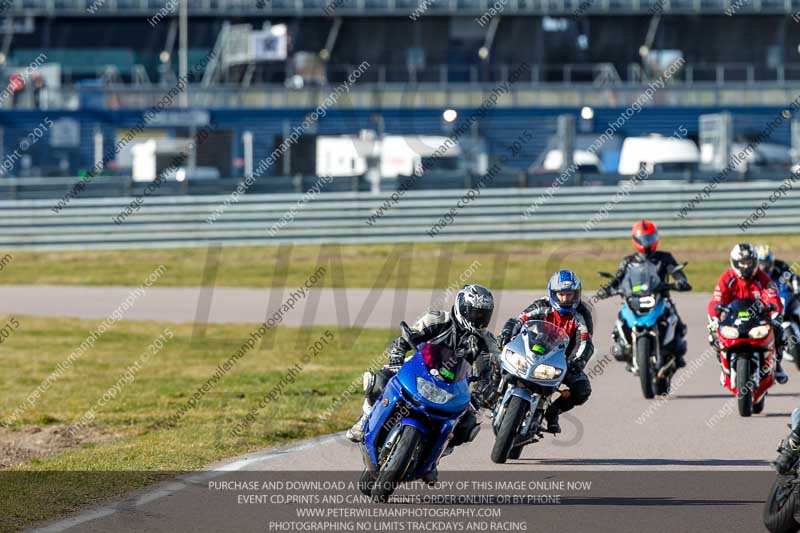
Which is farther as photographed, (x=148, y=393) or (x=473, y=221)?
(x=473, y=221)

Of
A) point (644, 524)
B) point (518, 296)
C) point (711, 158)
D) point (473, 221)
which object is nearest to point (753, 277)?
point (644, 524)

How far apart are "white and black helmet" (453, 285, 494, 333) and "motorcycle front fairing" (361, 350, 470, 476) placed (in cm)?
71

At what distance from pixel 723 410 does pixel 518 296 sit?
9590mm

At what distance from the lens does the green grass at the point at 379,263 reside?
80.1ft

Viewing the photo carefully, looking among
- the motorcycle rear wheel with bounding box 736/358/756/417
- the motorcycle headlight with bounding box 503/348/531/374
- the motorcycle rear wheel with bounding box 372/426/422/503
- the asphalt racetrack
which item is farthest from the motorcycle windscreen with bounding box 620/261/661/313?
the motorcycle rear wheel with bounding box 372/426/422/503

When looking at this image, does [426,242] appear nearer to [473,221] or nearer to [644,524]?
[473,221]

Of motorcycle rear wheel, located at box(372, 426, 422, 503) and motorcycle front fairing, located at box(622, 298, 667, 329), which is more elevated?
motorcycle rear wheel, located at box(372, 426, 422, 503)

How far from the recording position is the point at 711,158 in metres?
39.2

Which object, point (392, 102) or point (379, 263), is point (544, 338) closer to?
point (379, 263)

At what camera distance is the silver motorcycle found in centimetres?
936

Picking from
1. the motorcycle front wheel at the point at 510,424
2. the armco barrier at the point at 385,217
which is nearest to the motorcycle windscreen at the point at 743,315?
→ the motorcycle front wheel at the point at 510,424

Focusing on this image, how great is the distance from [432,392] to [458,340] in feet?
3.53

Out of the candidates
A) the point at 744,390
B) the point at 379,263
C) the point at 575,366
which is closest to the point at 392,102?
the point at 379,263

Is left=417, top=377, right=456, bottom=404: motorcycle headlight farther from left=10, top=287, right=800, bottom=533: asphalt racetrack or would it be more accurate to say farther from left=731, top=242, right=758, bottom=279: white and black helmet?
left=731, top=242, right=758, bottom=279: white and black helmet
